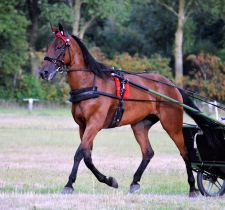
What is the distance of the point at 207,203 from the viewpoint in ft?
34.5

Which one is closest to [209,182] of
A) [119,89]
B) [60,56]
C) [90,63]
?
[119,89]

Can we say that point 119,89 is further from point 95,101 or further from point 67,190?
point 67,190

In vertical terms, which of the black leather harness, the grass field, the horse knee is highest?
the black leather harness

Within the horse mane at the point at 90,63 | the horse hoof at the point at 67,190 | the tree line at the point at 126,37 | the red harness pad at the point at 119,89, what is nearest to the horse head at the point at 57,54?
the horse mane at the point at 90,63

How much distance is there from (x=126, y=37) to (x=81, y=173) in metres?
47.5

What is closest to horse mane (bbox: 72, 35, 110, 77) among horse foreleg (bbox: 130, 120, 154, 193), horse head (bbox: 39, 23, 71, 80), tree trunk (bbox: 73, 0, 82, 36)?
horse head (bbox: 39, 23, 71, 80)

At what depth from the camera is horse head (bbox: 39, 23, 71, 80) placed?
38.2ft

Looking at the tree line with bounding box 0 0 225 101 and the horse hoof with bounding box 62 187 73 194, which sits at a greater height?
the tree line with bounding box 0 0 225 101

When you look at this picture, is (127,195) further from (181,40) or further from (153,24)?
(153,24)

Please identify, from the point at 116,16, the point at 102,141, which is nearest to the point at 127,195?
the point at 102,141

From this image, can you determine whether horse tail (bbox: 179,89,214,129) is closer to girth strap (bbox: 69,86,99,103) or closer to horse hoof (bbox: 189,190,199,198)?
horse hoof (bbox: 189,190,199,198)

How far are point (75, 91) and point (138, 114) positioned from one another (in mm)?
1321

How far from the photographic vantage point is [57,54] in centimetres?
1174

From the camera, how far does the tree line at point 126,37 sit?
170ft
